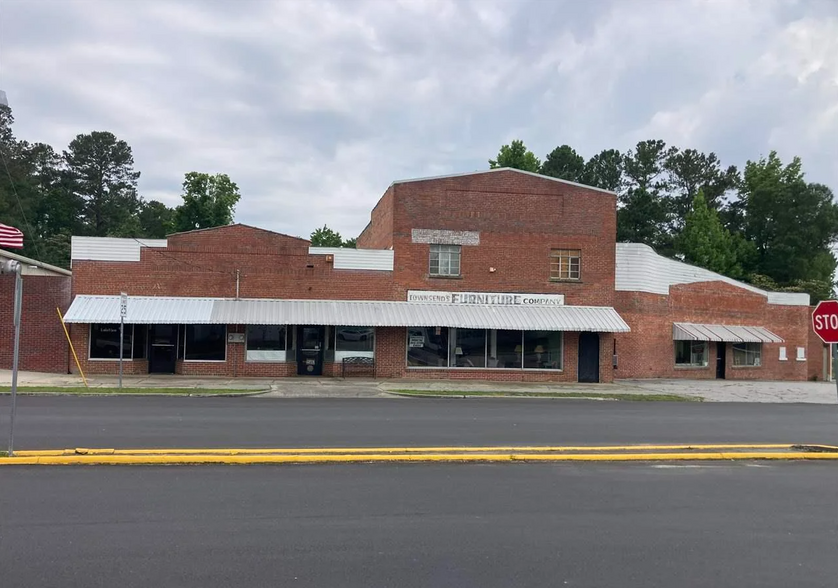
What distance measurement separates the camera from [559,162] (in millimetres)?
65750

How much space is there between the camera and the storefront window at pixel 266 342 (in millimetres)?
25516

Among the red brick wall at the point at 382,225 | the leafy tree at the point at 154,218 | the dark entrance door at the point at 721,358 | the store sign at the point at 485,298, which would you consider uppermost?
the leafy tree at the point at 154,218

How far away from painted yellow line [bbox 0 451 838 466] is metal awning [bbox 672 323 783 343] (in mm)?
20422

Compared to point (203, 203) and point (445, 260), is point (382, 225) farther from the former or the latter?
point (203, 203)

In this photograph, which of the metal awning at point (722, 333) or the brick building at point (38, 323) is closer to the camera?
the brick building at point (38, 323)

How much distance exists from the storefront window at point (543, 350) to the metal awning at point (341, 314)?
988 millimetres

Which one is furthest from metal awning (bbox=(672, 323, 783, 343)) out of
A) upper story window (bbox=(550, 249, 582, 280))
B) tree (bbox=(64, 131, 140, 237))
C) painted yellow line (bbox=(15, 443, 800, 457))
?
tree (bbox=(64, 131, 140, 237))

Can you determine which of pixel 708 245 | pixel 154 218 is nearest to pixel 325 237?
pixel 154 218

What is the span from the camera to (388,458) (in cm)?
1015

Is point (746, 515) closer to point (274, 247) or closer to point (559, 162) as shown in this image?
point (274, 247)

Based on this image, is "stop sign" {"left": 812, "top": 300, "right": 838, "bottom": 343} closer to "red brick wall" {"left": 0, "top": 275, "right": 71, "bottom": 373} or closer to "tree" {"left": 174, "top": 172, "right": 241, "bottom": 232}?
"red brick wall" {"left": 0, "top": 275, "right": 71, "bottom": 373}

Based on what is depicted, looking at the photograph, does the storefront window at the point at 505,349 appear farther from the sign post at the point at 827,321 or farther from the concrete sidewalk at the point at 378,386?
the sign post at the point at 827,321

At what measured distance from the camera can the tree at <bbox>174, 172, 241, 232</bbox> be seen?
5516 centimetres

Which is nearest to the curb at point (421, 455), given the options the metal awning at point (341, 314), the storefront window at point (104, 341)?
the metal awning at point (341, 314)
